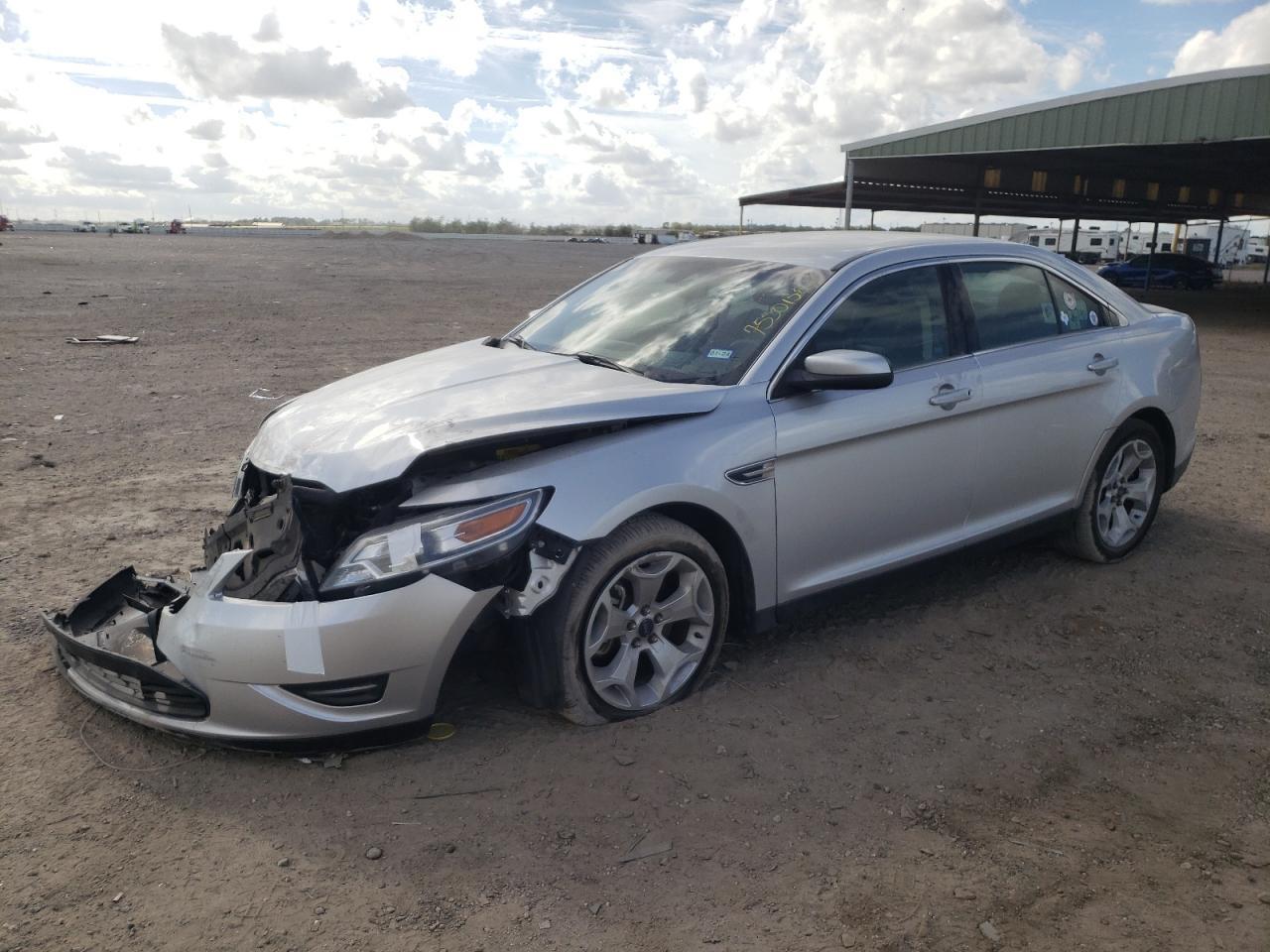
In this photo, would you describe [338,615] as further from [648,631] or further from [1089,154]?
[1089,154]

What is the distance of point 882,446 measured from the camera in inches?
162

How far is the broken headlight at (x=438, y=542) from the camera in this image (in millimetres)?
3156

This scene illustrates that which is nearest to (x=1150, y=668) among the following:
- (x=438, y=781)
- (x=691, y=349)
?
(x=691, y=349)

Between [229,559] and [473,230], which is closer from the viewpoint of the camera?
[229,559]

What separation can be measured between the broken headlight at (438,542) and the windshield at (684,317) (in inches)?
39.9

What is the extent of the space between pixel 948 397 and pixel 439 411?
219cm

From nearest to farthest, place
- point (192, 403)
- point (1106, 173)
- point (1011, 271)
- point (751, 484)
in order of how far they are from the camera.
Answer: point (751, 484)
point (1011, 271)
point (192, 403)
point (1106, 173)

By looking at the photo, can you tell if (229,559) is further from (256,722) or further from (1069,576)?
(1069,576)

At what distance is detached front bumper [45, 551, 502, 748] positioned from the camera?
10.1ft

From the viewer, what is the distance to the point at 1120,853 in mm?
2961

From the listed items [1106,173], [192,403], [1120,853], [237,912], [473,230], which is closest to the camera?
[237,912]

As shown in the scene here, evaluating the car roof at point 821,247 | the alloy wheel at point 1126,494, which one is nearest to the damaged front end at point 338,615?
the car roof at point 821,247

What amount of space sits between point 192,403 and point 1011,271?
7.56 meters

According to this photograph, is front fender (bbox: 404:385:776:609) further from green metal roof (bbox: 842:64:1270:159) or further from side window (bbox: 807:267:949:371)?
green metal roof (bbox: 842:64:1270:159)
